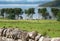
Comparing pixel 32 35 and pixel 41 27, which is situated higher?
pixel 32 35

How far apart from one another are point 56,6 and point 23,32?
5216 mm

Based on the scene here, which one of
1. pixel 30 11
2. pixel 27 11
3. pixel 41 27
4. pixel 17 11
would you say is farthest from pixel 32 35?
pixel 27 11

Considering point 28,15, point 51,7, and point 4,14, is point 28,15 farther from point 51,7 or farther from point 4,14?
point 4,14

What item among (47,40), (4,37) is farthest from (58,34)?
(4,37)

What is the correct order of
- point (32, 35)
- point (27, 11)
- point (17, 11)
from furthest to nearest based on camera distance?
point (27, 11)
point (17, 11)
point (32, 35)

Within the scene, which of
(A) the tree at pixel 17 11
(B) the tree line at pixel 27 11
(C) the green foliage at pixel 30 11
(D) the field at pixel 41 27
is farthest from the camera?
(C) the green foliage at pixel 30 11

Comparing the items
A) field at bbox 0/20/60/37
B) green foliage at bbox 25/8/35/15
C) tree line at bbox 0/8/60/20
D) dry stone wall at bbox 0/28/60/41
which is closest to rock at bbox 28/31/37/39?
dry stone wall at bbox 0/28/60/41

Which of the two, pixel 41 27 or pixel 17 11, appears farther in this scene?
pixel 17 11

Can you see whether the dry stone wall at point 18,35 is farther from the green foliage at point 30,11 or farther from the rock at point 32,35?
the green foliage at point 30,11

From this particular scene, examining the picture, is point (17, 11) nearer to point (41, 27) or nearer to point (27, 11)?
point (27, 11)

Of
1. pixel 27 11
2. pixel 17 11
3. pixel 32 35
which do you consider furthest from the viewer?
pixel 27 11

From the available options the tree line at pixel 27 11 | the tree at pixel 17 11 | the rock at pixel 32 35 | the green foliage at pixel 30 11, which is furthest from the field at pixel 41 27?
the green foliage at pixel 30 11

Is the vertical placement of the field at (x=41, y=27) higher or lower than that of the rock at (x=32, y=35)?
lower

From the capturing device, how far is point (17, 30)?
783cm
